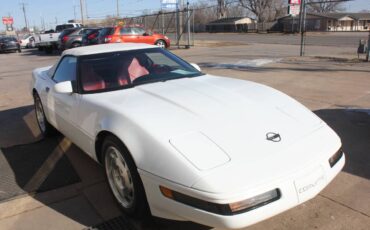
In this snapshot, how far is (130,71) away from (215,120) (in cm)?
152

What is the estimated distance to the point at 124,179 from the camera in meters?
3.02

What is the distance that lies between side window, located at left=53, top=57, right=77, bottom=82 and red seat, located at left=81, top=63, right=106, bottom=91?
8.1 inches

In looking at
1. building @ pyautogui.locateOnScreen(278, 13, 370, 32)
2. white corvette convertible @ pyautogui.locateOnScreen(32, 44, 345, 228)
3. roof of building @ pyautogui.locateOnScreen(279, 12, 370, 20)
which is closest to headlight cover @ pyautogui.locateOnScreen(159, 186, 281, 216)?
white corvette convertible @ pyautogui.locateOnScreen(32, 44, 345, 228)

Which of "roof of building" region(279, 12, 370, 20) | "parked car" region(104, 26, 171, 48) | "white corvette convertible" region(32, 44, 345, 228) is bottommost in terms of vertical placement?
"white corvette convertible" region(32, 44, 345, 228)

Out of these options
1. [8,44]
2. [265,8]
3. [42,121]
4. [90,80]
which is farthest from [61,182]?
[265,8]

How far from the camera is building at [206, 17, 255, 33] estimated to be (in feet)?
230

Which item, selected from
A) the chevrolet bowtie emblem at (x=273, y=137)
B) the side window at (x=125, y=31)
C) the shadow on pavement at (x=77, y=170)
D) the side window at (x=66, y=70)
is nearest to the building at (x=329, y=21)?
the side window at (x=125, y=31)

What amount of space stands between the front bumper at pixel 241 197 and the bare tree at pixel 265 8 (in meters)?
84.7

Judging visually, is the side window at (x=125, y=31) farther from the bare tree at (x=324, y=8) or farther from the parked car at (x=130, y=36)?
the bare tree at (x=324, y=8)

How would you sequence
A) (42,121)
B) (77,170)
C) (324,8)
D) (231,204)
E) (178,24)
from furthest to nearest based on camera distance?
(324,8)
(178,24)
(42,121)
(77,170)
(231,204)

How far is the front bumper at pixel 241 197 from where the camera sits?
2.31 metres

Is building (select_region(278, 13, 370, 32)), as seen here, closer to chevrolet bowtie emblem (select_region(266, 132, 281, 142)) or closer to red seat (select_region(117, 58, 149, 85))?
red seat (select_region(117, 58, 149, 85))

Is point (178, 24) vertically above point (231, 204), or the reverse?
point (178, 24)

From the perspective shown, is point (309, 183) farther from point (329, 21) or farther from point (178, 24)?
point (329, 21)
